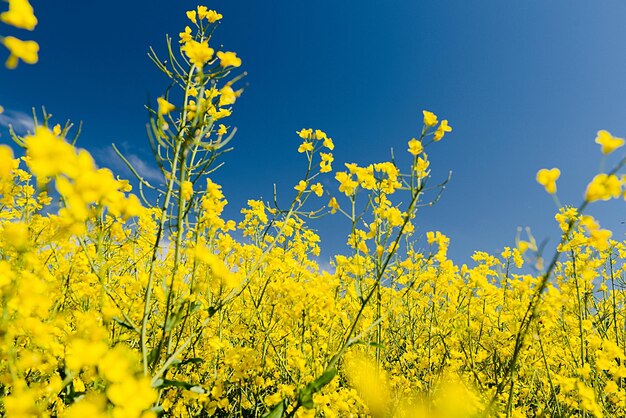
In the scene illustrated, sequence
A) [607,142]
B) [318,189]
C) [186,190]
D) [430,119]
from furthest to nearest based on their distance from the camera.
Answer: [318,189] < [430,119] < [186,190] < [607,142]

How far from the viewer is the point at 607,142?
1381mm

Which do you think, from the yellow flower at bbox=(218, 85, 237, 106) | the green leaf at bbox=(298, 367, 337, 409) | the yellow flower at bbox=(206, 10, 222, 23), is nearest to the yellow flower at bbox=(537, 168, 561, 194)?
the green leaf at bbox=(298, 367, 337, 409)

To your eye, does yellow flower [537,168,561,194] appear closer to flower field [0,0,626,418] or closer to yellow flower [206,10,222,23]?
flower field [0,0,626,418]

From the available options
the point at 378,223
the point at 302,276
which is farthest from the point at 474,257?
the point at 378,223

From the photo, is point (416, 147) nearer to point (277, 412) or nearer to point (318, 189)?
point (318, 189)

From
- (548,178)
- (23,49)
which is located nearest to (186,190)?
(23,49)

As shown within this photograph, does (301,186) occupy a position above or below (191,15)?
below

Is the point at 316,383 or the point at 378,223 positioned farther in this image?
the point at 378,223

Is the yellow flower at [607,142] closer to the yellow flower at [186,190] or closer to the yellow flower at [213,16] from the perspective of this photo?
the yellow flower at [186,190]

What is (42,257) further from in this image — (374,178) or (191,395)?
(374,178)

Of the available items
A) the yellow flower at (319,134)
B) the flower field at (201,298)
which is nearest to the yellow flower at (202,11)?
the flower field at (201,298)

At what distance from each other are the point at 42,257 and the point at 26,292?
2572mm

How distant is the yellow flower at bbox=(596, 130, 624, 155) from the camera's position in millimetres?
1351

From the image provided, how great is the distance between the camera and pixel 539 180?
59.6 inches
